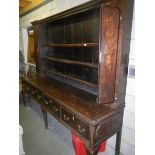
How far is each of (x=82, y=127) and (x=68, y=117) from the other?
0.85ft

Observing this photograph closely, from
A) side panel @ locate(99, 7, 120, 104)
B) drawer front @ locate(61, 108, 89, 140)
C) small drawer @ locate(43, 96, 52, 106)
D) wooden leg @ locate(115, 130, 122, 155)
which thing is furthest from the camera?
small drawer @ locate(43, 96, 52, 106)

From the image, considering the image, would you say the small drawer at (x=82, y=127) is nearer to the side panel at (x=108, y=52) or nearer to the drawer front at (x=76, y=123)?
the drawer front at (x=76, y=123)

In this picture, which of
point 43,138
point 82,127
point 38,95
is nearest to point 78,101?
point 82,127

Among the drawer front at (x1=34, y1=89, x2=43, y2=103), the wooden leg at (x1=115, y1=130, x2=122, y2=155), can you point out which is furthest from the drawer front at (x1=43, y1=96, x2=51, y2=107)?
the wooden leg at (x1=115, y1=130, x2=122, y2=155)

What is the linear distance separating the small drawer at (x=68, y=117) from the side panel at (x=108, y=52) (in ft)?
1.21

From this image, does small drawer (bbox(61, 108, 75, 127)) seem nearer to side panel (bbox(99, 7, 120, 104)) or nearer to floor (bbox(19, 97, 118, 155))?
side panel (bbox(99, 7, 120, 104))

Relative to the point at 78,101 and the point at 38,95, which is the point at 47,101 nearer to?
the point at 38,95

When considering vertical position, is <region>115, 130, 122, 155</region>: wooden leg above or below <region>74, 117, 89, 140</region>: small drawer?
below

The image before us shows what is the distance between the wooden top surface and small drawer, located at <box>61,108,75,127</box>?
8cm

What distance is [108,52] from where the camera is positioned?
1424mm

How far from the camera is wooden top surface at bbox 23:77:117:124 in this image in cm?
146
